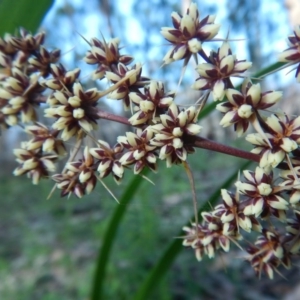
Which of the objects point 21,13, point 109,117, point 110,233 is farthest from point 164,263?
point 21,13

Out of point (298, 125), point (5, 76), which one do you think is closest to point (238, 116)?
point (298, 125)

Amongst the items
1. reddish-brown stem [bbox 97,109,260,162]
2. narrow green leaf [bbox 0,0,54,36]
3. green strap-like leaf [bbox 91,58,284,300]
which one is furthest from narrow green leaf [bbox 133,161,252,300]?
narrow green leaf [bbox 0,0,54,36]

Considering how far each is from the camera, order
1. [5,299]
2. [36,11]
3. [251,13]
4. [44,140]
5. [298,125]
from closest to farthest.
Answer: [298,125] < [44,140] < [36,11] < [5,299] < [251,13]

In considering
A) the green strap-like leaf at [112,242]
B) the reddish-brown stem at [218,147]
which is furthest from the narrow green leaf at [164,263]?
the reddish-brown stem at [218,147]

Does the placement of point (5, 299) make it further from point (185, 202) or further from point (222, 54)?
point (222, 54)

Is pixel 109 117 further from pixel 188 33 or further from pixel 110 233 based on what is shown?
pixel 110 233

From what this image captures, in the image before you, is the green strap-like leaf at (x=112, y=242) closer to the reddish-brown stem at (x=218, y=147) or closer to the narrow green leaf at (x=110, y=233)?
the narrow green leaf at (x=110, y=233)
